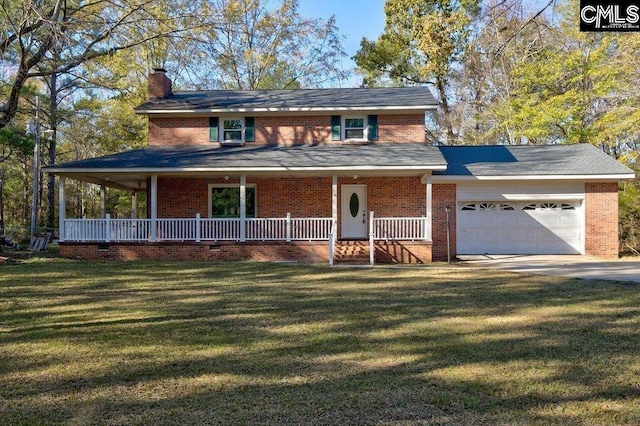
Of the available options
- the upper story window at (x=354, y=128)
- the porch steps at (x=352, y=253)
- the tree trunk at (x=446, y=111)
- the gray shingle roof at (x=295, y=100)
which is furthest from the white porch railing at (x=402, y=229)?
the tree trunk at (x=446, y=111)

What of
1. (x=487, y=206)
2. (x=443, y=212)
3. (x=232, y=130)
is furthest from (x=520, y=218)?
(x=232, y=130)

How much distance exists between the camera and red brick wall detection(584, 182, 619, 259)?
687 inches

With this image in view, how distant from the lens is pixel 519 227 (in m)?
18.0

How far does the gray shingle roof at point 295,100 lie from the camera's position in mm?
18328

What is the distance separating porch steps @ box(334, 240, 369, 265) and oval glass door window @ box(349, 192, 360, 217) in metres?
2.22

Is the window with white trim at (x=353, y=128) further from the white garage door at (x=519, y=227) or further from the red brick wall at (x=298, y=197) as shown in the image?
the white garage door at (x=519, y=227)

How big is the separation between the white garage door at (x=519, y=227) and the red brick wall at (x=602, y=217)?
369 millimetres

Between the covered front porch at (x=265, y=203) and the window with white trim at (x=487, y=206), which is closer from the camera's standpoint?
the covered front porch at (x=265, y=203)

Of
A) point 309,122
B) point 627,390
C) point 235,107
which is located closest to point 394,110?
point 309,122

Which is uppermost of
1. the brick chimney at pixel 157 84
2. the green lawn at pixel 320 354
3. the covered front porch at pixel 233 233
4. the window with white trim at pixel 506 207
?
the brick chimney at pixel 157 84

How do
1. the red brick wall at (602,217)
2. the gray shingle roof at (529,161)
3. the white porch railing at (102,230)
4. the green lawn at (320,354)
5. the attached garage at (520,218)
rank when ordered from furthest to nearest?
the attached garage at (520,218) → the red brick wall at (602,217) → the gray shingle roof at (529,161) → the white porch railing at (102,230) → the green lawn at (320,354)

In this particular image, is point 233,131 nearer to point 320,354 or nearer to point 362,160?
point 362,160

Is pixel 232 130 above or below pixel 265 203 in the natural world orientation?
above

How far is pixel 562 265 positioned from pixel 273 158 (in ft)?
30.5
